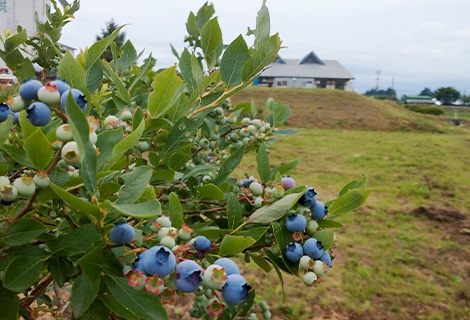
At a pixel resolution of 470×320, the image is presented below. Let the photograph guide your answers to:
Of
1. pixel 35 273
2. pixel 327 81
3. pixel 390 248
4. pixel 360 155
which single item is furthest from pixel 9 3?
pixel 327 81


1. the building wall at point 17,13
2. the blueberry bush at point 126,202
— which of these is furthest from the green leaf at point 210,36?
the building wall at point 17,13

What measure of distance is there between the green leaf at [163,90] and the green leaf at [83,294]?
31 centimetres

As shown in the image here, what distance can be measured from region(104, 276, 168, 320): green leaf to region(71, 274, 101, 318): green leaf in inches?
1.2

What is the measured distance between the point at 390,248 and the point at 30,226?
428 centimetres

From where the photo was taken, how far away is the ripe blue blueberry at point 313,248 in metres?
0.68

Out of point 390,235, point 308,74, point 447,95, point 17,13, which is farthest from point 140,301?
point 447,95

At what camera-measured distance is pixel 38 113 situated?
1.69ft

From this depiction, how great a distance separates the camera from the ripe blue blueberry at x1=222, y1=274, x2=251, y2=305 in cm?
49

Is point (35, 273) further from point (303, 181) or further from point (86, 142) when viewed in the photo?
point (303, 181)

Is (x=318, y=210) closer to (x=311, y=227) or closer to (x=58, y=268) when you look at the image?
(x=311, y=227)

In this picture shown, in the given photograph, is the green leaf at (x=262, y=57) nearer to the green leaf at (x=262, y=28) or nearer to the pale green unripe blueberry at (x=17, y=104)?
the green leaf at (x=262, y=28)

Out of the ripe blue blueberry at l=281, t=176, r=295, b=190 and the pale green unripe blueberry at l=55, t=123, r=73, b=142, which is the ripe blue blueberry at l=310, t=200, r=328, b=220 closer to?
the ripe blue blueberry at l=281, t=176, r=295, b=190

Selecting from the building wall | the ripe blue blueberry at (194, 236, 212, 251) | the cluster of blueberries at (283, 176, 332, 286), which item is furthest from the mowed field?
the building wall

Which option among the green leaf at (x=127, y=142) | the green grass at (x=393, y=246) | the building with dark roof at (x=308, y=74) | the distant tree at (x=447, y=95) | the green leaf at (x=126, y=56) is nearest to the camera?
the green leaf at (x=127, y=142)
